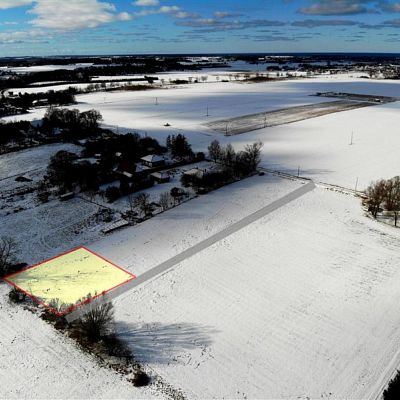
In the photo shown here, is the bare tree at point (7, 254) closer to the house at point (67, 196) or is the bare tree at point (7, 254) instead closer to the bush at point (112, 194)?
the house at point (67, 196)

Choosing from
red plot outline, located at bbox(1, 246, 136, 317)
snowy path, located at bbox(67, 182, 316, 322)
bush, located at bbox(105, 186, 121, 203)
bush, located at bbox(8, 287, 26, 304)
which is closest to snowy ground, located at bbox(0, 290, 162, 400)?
red plot outline, located at bbox(1, 246, 136, 317)

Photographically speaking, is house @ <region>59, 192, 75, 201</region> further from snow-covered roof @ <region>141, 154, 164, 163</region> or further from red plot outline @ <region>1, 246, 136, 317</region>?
snow-covered roof @ <region>141, 154, 164, 163</region>

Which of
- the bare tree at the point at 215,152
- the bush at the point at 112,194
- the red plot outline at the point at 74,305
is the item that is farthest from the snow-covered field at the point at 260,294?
the bare tree at the point at 215,152

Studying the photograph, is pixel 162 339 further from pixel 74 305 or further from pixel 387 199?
pixel 387 199

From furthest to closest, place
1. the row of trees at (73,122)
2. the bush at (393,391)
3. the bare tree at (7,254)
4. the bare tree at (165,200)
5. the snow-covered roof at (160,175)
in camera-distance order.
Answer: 1. the row of trees at (73,122)
2. the snow-covered roof at (160,175)
3. the bare tree at (165,200)
4. the bare tree at (7,254)
5. the bush at (393,391)

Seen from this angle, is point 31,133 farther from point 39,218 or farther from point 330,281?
point 330,281

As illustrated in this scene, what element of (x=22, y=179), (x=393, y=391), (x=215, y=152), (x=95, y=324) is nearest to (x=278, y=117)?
(x=215, y=152)
